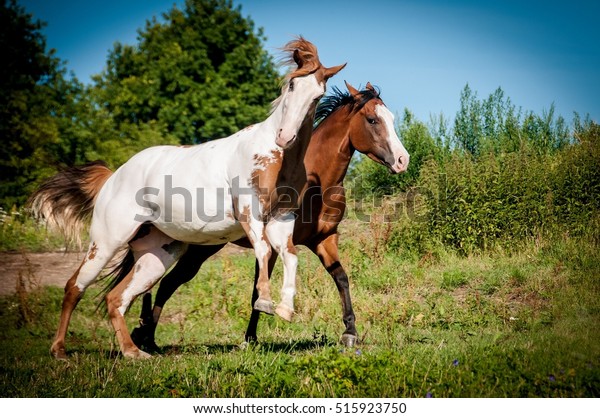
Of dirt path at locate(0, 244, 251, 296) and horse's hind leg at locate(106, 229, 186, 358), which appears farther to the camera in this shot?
dirt path at locate(0, 244, 251, 296)

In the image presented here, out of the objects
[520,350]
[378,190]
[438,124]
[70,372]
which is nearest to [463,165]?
[438,124]

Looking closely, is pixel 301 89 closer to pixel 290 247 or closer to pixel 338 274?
pixel 290 247

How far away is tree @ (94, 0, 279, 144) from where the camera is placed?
24.9 m

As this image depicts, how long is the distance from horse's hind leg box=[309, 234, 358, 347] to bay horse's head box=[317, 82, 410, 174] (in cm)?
102

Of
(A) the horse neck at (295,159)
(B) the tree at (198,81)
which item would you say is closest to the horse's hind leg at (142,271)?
(A) the horse neck at (295,159)

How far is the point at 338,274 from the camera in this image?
671 cm

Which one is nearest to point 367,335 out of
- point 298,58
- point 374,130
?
point 374,130

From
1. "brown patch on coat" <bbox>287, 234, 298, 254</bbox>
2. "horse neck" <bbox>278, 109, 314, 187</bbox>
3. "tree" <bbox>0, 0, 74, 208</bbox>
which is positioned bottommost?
"brown patch on coat" <bbox>287, 234, 298, 254</bbox>

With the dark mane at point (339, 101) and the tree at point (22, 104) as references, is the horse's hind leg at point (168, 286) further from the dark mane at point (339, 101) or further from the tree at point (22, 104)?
the tree at point (22, 104)

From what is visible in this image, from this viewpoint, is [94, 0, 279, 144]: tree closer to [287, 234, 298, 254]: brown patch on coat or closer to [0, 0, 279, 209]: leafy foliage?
[0, 0, 279, 209]: leafy foliage

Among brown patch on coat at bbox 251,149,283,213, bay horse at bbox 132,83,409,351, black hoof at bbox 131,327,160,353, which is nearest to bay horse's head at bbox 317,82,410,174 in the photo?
bay horse at bbox 132,83,409,351
